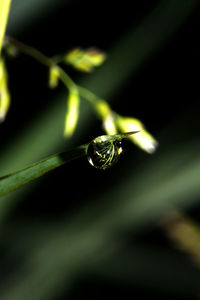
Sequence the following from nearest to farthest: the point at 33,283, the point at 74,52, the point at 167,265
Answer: the point at 74,52 → the point at 33,283 → the point at 167,265

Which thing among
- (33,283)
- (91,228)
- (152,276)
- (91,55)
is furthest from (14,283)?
(91,55)

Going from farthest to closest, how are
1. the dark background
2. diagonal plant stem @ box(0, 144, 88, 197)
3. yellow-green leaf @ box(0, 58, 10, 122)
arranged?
the dark background < yellow-green leaf @ box(0, 58, 10, 122) < diagonal plant stem @ box(0, 144, 88, 197)

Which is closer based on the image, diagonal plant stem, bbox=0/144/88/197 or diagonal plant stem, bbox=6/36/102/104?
diagonal plant stem, bbox=0/144/88/197

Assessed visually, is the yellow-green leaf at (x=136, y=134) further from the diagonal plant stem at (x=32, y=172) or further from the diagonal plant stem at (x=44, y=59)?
the diagonal plant stem at (x=32, y=172)

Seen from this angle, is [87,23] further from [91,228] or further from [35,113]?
[91,228]

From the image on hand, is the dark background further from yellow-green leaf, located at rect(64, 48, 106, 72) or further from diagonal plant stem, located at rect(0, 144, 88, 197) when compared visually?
diagonal plant stem, located at rect(0, 144, 88, 197)

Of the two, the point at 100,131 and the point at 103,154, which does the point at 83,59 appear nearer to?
the point at 103,154

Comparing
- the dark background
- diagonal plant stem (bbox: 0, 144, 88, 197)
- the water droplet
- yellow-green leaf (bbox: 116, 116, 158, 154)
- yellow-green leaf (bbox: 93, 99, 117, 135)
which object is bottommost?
diagonal plant stem (bbox: 0, 144, 88, 197)

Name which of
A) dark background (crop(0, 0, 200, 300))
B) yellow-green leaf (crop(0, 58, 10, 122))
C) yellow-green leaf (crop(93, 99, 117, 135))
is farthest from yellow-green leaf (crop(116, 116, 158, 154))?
dark background (crop(0, 0, 200, 300))
